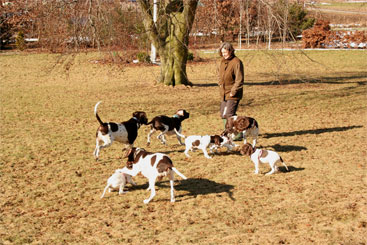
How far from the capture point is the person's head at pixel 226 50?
33.1 feet

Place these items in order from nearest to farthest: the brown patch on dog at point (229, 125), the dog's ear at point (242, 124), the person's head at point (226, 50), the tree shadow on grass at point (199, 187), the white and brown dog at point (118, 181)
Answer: the white and brown dog at point (118, 181)
the tree shadow on grass at point (199, 187)
the dog's ear at point (242, 124)
the brown patch on dog at point (229, 125)
the person's head at point (226, 50)

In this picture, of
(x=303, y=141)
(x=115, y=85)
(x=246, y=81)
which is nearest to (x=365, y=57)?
(x=246, y=81)

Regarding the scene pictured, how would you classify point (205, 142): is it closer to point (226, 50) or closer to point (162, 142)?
point (162, 142)

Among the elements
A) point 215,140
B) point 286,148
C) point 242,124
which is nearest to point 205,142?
point 215,140

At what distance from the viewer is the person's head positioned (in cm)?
1009

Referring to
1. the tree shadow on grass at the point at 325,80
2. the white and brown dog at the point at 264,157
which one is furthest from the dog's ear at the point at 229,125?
the tree shadow on grass at the point at 325,80

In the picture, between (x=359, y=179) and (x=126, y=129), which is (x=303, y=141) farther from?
(x=126, y=129)

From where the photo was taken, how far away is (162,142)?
10805 mm

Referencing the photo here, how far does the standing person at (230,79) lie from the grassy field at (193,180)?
1.31m

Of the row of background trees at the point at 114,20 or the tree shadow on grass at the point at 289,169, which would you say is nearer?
the tree shadow on grass at the point at 289,169

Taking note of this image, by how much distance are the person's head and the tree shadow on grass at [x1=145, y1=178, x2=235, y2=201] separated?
3.38 meters

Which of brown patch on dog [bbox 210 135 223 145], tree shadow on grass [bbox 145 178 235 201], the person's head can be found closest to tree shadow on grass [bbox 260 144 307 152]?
brown patch on dog [bbox 210 135 223 145]

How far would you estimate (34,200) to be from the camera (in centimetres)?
734

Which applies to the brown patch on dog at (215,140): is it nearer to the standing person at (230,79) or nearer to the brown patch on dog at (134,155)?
the standing person at (230,79)
